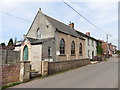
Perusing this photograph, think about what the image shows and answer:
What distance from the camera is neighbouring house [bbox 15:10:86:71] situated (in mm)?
16109

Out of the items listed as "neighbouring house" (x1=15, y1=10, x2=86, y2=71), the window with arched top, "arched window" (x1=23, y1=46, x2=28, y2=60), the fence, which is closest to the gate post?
the fence

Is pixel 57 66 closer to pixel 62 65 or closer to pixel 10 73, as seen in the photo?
pixel 62 65

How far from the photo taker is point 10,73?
29.6ft

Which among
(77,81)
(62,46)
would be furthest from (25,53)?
(77,81)

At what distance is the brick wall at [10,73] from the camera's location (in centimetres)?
862

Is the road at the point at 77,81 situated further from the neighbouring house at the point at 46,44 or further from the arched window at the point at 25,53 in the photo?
the arched window at the point at 25,53

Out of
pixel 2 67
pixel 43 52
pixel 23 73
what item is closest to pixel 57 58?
pixel 43 52

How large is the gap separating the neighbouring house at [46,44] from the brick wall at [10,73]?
14.3 feet

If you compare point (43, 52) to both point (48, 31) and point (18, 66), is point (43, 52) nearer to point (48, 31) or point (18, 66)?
point (48, 31)

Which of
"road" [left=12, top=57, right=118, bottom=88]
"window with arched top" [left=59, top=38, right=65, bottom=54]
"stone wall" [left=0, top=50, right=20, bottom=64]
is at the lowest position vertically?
"road" [left=12, top=57, right=118, bottom=88]

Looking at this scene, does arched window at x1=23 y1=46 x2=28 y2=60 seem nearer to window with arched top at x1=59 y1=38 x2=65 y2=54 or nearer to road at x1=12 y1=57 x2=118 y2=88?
window with arched top at x1=59 y1=38 x2=65 y2=54

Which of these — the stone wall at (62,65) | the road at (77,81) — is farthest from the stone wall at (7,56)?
the road at (77,81)

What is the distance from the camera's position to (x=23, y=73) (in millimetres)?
9477

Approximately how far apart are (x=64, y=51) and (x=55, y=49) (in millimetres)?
2566
